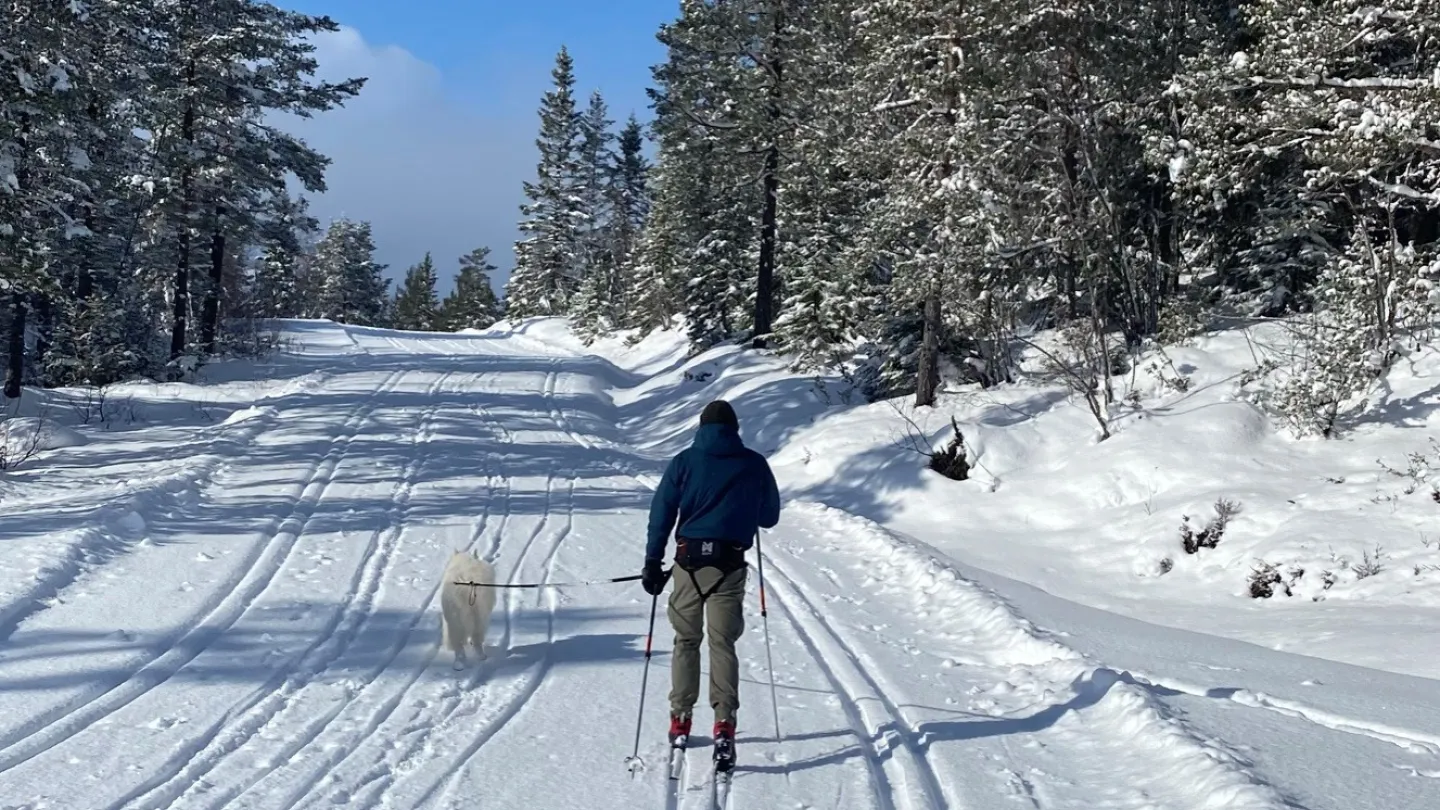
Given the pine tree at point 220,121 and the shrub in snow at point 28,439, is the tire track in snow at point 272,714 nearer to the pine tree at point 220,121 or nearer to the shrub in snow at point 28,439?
the shrub in snow at point 28,439

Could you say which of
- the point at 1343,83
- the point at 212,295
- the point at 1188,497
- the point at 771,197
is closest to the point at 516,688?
the point at 1188,497

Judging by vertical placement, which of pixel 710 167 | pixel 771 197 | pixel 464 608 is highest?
pixel 710 167

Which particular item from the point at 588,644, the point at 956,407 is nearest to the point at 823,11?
the point at 956,407

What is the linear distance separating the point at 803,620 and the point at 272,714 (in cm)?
435

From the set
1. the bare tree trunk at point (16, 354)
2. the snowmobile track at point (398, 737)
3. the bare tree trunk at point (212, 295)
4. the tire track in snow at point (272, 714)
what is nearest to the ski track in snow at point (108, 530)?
the tire track in snow at point (272, 714)

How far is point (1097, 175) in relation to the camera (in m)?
16.3

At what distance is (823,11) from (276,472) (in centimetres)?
1374

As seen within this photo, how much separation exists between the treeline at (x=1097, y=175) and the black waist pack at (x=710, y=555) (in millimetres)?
8962

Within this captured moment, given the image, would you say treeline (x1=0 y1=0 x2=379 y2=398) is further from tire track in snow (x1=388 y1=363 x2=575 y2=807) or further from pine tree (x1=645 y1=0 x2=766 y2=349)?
pine tree (x1=645 y1=0 x2=766 y2=349)

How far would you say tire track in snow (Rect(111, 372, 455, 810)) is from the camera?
16.5 feet

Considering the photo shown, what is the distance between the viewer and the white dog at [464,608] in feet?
23.9

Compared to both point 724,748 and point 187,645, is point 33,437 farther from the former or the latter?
point 724,748

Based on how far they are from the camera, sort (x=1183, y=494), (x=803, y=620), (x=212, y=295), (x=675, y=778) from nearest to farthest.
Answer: (x=675, y=778), (x=803, y=620), (x=1183, y=494), (x=212, y=295)

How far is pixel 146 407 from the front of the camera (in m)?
21.4
